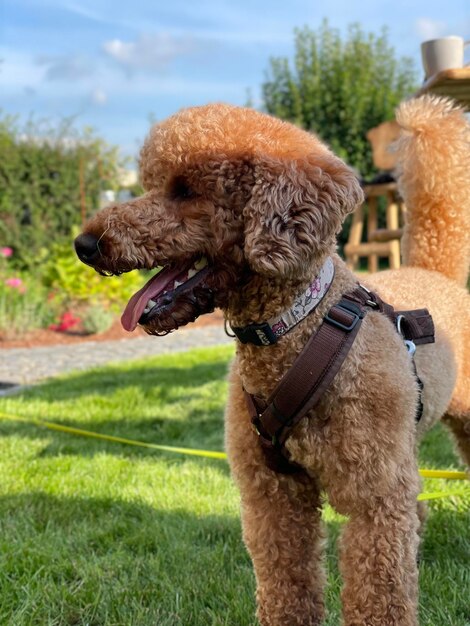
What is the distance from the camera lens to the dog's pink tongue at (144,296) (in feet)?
5.89

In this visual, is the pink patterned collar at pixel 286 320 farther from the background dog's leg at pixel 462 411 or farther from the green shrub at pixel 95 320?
the green shrub at pixel 95 320

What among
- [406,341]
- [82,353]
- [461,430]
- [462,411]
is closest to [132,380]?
[82,353]

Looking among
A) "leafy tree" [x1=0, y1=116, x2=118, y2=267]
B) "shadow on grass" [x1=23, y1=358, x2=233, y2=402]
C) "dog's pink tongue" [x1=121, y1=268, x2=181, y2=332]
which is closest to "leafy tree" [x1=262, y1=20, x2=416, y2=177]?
"leafy tree" [x1=0, y1=116, x2=118, y2=267]

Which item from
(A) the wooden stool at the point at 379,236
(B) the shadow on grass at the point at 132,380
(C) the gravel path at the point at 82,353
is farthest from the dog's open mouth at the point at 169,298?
(C) the gravel path at the point at 82,353

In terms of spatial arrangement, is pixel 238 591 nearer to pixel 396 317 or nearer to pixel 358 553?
pixel 358 553

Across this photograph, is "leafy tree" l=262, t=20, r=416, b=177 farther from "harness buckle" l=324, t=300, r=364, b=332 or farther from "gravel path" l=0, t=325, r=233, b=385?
"harness buckle" l=324, t=300, r=364, b=332

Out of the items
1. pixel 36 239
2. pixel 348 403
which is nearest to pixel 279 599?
pixel 348 403

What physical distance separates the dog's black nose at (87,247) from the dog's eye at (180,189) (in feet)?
0.83

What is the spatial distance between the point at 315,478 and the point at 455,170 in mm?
1436

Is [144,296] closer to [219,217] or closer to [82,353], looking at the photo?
[219,217]

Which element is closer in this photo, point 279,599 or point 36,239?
A: point 279,599

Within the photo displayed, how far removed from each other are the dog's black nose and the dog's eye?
0.25 meters

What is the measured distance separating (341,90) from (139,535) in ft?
57.0

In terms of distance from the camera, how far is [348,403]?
1.85m
